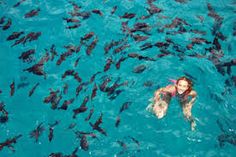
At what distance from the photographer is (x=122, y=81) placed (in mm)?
9523

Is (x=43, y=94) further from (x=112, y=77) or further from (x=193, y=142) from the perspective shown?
(x=193, y=142)

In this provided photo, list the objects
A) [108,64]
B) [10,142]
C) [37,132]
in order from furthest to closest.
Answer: [108,64] < [37,132] < [10,142]

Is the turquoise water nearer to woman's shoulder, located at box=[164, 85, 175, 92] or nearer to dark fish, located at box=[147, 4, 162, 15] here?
dark fish, located at box=[147, 4, 162, 15]

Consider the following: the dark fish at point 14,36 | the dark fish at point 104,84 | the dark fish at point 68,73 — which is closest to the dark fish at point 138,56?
the dark fish at point 104,84

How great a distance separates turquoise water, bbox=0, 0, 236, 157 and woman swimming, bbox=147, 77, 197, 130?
171 mm

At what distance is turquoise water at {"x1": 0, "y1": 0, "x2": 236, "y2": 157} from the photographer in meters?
8.37

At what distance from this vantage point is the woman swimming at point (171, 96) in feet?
28.0

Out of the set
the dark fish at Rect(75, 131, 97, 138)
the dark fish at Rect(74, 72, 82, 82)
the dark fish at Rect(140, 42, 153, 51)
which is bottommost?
the dark fish at Rect(75, 131, 97, 138)

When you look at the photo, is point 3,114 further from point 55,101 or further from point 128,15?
point 128,15


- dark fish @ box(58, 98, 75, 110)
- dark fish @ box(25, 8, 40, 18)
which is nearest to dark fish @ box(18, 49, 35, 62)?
dark fish @ box(25, 8, 40, 18)

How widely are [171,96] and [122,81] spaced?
160 centimetres

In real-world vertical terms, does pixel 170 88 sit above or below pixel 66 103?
above

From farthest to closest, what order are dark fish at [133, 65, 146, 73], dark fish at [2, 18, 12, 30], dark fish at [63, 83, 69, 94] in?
dark fish at [2, 18, 12, 30], dark fish at [133, 65, 146, 73], dark fish at [63, 83, 69, 94]

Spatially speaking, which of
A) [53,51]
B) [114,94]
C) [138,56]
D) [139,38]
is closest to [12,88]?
[53,51]
